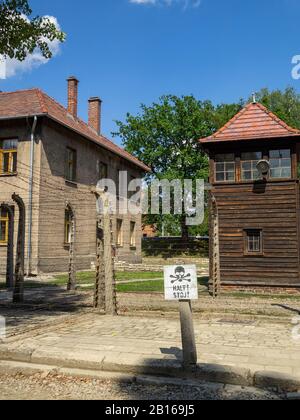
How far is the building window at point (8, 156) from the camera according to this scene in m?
22.6

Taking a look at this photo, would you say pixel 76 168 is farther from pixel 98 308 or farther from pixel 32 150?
pixel 98 308

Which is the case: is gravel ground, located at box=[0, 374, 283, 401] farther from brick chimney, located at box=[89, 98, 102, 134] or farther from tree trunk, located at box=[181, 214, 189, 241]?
tree trunk, located at box=[181, 214, 189, 241]

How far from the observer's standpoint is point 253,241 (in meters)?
17.1

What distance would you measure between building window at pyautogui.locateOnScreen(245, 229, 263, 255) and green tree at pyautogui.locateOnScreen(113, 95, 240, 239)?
27.0 m


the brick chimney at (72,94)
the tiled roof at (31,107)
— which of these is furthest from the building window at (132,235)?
A: the brick chimney at (72,94)

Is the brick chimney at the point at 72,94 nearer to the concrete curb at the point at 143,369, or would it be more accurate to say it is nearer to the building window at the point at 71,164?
the building window at the point at 71,164

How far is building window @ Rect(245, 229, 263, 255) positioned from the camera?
17016mm

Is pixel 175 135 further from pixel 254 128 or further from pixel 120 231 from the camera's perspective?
pixel 254 128

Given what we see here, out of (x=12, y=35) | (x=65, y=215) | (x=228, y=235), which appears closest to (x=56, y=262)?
(x=65, y=215)

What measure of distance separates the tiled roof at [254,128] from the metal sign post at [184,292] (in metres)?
11.9

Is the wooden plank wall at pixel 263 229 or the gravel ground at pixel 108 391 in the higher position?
the wooden plank wall at pixel 263 229

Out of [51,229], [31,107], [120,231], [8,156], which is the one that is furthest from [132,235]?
[31,107]

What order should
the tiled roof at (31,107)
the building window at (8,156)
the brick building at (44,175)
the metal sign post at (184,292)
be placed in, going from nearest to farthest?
the metal sign post at (184,292) → the brick building at (44,175) → the tiled roof at (31,107) → the building window at (8,156)

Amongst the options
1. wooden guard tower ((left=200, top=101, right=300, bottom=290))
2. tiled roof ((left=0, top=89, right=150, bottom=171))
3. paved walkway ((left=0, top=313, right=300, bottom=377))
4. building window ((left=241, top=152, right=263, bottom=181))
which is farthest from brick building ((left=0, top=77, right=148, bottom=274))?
paved walkway ((left=0, top=313, right=300, bottom=377))
